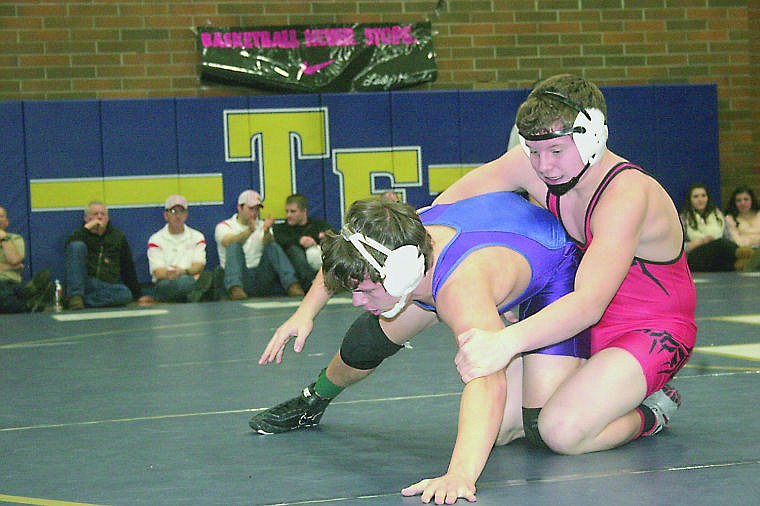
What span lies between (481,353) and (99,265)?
7.58 meters

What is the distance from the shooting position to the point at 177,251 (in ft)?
31.7

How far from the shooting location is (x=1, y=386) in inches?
177

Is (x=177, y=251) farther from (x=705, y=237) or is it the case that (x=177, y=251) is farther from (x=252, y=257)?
(x=705, y=237)

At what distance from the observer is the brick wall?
34.7 ft

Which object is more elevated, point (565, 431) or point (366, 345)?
point (366, 345)

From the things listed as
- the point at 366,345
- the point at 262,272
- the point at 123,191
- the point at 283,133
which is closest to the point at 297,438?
the point at 366,345

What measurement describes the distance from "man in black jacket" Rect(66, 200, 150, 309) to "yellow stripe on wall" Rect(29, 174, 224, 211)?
1.75ft

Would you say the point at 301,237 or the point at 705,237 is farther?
the point at 705,237

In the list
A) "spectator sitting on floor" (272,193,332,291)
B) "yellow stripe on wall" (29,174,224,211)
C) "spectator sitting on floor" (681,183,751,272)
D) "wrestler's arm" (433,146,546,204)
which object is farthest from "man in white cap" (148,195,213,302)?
"wrestler's arm" (433,146,546,204)

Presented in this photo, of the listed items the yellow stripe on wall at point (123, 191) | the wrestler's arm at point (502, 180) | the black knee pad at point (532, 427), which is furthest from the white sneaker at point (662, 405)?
the yellow stripe on wall at point (123, 191)

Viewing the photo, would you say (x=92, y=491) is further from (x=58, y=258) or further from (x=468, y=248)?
(x=58, y=258)

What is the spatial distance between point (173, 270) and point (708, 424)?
702 cm

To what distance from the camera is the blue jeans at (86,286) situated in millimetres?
9094

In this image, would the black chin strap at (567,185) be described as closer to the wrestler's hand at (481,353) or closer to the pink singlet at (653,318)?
the pink singlet at (653,318)
